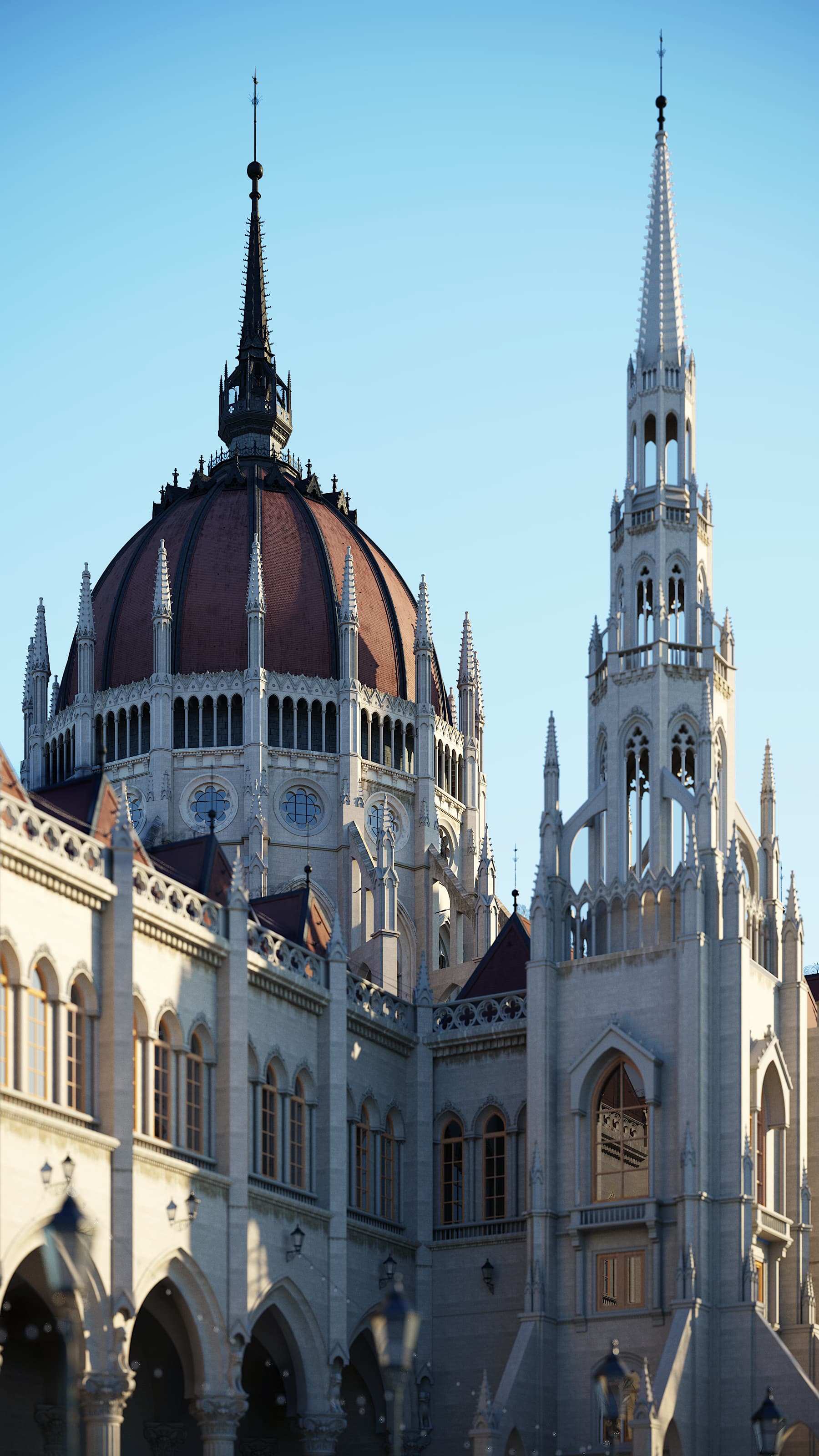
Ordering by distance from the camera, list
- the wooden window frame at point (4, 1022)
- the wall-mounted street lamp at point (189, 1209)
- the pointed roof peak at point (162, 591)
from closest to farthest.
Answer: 1. the wooden window frame at point (4, 1022)
2. the wall-mounted street lamp at point (189, 1209)
3. the pointed roof peak at point (162, 591)

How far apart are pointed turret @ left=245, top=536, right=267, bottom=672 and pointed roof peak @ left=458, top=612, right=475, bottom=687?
8.03m

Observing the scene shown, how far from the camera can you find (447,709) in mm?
69875

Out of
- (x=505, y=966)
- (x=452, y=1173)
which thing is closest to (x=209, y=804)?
(x=505, y=966)

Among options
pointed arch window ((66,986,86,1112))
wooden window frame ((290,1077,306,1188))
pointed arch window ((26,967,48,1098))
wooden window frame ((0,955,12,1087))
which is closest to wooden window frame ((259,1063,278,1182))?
wooden window frame ((290,1077,306,1188))

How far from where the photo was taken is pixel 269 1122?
4600cm

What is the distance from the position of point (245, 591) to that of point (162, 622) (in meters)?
2.79

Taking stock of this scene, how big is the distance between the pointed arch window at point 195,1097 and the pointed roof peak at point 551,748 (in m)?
11.4

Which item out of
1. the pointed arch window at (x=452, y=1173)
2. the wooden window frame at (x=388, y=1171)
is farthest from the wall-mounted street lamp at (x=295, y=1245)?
the pointed arch window at (x=452, y=1173)

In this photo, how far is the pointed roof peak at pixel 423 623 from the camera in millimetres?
68062

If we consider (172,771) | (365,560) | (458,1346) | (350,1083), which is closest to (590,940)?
(350,1083)

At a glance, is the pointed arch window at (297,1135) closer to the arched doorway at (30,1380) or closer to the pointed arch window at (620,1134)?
the arched doorway at (30,1380)

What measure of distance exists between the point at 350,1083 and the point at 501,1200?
4.47 m

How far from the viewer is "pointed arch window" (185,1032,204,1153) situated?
43000 mm

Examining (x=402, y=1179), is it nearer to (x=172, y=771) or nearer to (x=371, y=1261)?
(x=371, y=1261)
